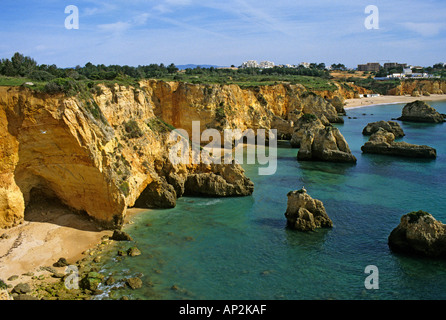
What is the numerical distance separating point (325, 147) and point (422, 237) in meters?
24.1

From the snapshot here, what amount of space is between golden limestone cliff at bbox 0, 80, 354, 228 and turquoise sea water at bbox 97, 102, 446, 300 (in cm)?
171

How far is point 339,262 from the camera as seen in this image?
68.4 feet

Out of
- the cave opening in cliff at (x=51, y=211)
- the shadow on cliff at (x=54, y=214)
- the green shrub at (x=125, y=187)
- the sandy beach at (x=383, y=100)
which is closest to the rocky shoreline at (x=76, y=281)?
the shadow on cliff at (x=54, y=214)

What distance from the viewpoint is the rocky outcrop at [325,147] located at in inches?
1753

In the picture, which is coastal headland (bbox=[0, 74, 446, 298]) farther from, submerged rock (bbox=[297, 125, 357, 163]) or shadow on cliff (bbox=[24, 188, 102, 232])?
submerged rock (bbox=[297, 125, 357, 163])

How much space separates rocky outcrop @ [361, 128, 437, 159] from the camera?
46.8m

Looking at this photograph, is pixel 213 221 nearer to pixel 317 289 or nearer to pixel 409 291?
pixel 317 289

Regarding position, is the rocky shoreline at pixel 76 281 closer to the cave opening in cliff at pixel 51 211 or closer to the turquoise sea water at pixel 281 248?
the turquoise sea water at pixel 281 248

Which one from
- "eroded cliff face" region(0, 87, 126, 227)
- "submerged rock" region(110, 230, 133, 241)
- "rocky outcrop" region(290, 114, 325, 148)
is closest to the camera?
"eroded cliff face" region(0, 87, 126, 227)

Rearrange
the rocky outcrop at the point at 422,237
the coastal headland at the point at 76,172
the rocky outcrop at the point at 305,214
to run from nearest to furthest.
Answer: the rocky outcrop at the point at 422,237 < the coastal headland at the point at 76,172 < the rocky outcrop at the point at 305,214

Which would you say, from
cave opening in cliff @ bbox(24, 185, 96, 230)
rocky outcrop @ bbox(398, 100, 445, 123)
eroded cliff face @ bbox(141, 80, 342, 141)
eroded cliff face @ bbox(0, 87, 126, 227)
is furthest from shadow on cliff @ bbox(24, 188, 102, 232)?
rocky outcrop @ bbox(398, 100, 445, 123)

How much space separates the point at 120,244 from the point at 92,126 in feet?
24.1

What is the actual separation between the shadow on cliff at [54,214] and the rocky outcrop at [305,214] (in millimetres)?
12528
